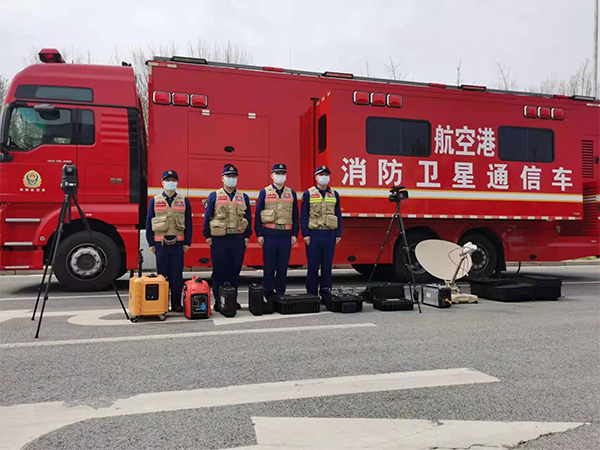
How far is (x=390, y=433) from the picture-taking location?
2.61 metres

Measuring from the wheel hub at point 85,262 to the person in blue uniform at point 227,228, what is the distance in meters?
2.41

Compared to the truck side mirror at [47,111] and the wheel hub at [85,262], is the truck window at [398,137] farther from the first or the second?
the truck side mirror at [47,111]

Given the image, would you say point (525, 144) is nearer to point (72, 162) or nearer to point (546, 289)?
point (546, 289)

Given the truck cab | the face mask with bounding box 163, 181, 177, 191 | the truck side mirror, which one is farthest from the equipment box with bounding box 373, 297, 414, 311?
the truck side mirror

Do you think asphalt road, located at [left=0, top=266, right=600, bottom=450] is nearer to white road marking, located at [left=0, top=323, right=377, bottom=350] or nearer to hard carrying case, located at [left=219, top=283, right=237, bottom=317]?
white road marking, located at [left=0, top=323, right=377, bottom=350]

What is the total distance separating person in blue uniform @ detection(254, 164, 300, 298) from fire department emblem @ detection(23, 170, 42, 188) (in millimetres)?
3759

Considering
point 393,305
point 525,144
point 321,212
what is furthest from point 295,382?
point 525,144

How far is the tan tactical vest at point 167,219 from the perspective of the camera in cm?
625

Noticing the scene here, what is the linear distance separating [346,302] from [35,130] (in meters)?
5.77

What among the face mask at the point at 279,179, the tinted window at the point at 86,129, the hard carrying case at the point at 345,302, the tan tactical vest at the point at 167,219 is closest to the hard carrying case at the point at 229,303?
the tan tactical vest at the point at 167,219

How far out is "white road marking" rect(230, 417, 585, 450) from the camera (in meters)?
2.47

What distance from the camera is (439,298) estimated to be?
6781 millimetres

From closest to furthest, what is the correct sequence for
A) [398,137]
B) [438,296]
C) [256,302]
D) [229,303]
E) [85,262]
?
[229,303] → [256,302] → [438,296] → [85,262] → [398,137]

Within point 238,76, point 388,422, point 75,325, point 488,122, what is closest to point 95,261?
point 75,325
